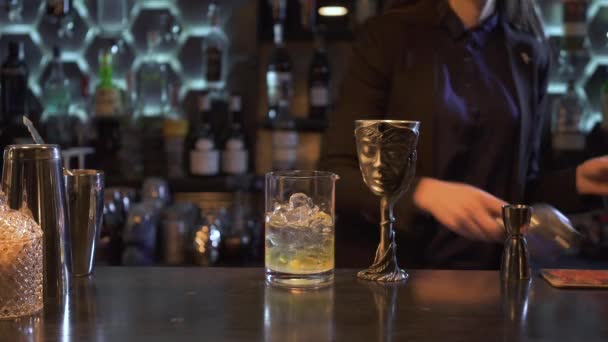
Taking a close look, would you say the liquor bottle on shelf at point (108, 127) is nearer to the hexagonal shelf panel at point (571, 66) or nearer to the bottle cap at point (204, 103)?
the bottle cap at point (204, 103)

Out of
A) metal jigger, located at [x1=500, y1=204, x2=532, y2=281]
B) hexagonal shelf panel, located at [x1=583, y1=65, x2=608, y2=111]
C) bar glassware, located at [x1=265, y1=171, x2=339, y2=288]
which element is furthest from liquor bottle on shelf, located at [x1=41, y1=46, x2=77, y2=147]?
metal jigger, located at [x1=500, y1=204, x2=532, y2=281]

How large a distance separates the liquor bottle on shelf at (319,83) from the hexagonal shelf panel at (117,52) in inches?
24.7

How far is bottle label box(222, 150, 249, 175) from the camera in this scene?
8.53ft

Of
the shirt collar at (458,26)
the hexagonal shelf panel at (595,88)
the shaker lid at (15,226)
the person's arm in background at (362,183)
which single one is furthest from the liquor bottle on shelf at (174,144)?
the shaker lid at (15,226)

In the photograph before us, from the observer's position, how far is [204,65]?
→ 2756 mm

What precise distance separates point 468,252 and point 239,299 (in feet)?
2.65

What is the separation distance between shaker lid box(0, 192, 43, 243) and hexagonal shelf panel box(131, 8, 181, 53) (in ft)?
6.21

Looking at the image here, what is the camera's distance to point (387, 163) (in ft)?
3.58

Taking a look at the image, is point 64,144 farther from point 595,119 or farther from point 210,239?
point 595,119

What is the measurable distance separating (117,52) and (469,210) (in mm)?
1861

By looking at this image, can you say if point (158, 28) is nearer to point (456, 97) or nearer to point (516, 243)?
point (456, 97)

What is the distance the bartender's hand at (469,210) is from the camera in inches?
48.0

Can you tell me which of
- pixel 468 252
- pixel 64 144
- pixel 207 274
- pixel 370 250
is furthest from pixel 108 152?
pixel 207 274

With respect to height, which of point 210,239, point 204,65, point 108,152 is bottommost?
point 210,239
